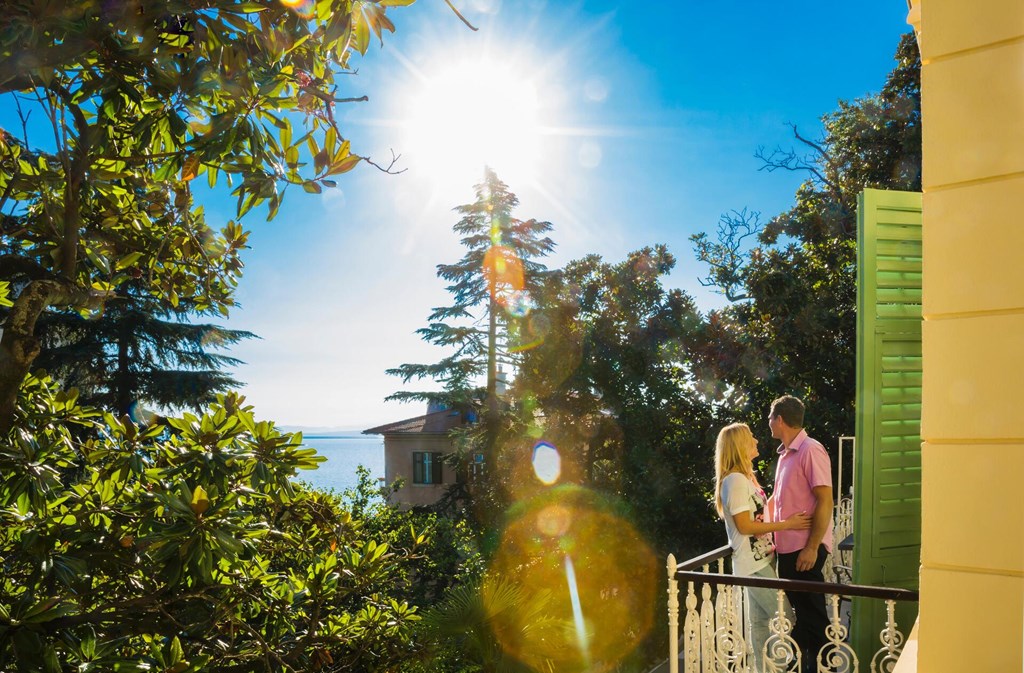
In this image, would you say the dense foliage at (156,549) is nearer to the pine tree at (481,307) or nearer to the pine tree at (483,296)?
the pine tree at (481,307)

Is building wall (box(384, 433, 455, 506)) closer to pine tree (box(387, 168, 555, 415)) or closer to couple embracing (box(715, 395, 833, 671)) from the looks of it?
pine tree (box(387, 168, 555, 415))

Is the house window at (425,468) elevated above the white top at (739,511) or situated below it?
below

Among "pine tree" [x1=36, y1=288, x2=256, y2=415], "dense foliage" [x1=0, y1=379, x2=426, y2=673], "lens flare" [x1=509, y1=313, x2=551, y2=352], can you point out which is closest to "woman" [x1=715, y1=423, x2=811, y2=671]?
"dense foliage" [x1=0, y1=379, x2=426, y2=673]

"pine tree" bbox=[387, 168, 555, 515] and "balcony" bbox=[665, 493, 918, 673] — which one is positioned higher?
"pine tree" bbox=[387, 168, 555, 515]

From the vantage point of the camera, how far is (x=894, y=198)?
15.4 ft

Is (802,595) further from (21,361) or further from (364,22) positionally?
(21,361)

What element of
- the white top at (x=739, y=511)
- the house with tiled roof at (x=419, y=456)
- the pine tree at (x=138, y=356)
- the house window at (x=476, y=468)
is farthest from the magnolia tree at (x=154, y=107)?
the house with tiled roof at (x=419, y=456)

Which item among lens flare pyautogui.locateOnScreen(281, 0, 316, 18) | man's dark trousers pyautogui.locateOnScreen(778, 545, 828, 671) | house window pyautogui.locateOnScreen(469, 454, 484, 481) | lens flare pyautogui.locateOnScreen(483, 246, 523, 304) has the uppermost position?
lens flare pyautogui.locateOnScreen(483, 246, 523, 304)

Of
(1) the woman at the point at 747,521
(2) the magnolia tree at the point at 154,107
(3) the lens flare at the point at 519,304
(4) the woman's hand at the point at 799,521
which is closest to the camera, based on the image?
(2) the magnolia tree at the point at 154,107

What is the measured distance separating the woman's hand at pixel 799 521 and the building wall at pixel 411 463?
23904 mm

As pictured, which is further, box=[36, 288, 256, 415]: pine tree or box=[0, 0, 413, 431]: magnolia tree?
box=[36, 288, 256, 415]: pine tree

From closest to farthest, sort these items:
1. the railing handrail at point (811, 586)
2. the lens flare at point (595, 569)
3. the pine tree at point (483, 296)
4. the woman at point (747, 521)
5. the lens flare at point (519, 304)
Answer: the railing handrail at point (811, 586) < the woman at point (747, 521) < the lens flare at point (595, 569) < the lens flare at point (519, 304) < the pine tree at point (483, 296)

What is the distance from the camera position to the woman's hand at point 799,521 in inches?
178

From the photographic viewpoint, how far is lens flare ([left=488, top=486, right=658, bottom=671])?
17344 mm
